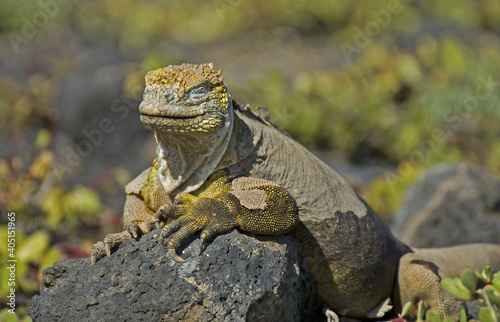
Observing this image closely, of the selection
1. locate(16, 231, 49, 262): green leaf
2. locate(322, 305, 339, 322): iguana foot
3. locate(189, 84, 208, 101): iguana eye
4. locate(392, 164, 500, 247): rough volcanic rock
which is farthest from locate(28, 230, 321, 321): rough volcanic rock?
locate(392, 164, 500, 247): rough volcanic rock

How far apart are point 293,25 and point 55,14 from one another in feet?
23.0

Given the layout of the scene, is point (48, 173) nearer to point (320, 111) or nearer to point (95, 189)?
point (95, 189)

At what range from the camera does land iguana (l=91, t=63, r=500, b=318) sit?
3.91 m

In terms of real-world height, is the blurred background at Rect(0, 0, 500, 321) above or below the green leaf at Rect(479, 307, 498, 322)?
below

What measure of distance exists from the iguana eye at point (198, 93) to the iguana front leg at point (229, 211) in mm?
503

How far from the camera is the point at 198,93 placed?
3961 millimetres

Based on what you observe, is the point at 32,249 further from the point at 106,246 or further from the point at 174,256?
the point at 174,256

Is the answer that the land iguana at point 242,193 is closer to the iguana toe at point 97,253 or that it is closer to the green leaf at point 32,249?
the iguana toe at point 97,253

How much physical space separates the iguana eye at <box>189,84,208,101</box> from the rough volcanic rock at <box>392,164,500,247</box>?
3915mm

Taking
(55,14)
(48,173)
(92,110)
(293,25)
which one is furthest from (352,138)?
(55,14)

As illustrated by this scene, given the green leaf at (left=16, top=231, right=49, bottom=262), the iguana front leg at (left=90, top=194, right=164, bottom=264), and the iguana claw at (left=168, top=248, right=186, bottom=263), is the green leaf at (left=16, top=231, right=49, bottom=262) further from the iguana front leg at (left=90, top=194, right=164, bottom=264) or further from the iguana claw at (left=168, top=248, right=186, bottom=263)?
the iguana claw at (left=168, top=248, right=186, bottom=263)

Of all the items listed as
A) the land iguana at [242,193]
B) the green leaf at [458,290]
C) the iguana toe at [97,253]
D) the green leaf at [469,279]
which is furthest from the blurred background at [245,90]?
the green leaf at [469,279]

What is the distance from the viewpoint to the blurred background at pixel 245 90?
824 cm

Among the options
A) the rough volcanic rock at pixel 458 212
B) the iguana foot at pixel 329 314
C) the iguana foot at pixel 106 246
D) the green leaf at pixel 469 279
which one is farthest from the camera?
the rough volcanic rock at pixel 458 212
